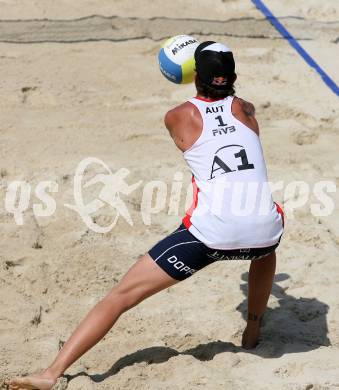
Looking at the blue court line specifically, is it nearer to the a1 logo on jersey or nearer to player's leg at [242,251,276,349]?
player's leg at [242,251,276,349]

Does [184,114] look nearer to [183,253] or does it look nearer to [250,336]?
[183,253]

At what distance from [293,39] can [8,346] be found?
5.73 metres

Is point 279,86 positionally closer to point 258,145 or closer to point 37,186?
point 37,186

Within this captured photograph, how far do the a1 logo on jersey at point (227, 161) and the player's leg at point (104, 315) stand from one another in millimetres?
559

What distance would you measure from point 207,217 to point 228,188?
176 millimetres

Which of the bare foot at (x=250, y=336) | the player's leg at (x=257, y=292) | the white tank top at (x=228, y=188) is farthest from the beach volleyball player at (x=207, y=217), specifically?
the bare foot at (x=250, y=336)

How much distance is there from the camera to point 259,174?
4516mm

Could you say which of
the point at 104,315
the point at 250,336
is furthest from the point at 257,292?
the point at 104,315

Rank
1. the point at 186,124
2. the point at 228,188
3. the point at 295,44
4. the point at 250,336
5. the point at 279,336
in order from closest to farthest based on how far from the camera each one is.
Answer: the point at 228,188 < the point at 186,124 < the point at 250,336 < the point at 279,336 < the point at 295,44

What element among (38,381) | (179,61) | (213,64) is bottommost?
(38,381)

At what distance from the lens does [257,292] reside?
491 cm

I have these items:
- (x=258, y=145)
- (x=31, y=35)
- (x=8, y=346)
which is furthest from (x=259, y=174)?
(x=31, y=35)

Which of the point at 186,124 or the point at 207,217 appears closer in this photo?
the point at 207,217

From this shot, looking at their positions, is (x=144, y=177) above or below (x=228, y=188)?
below
